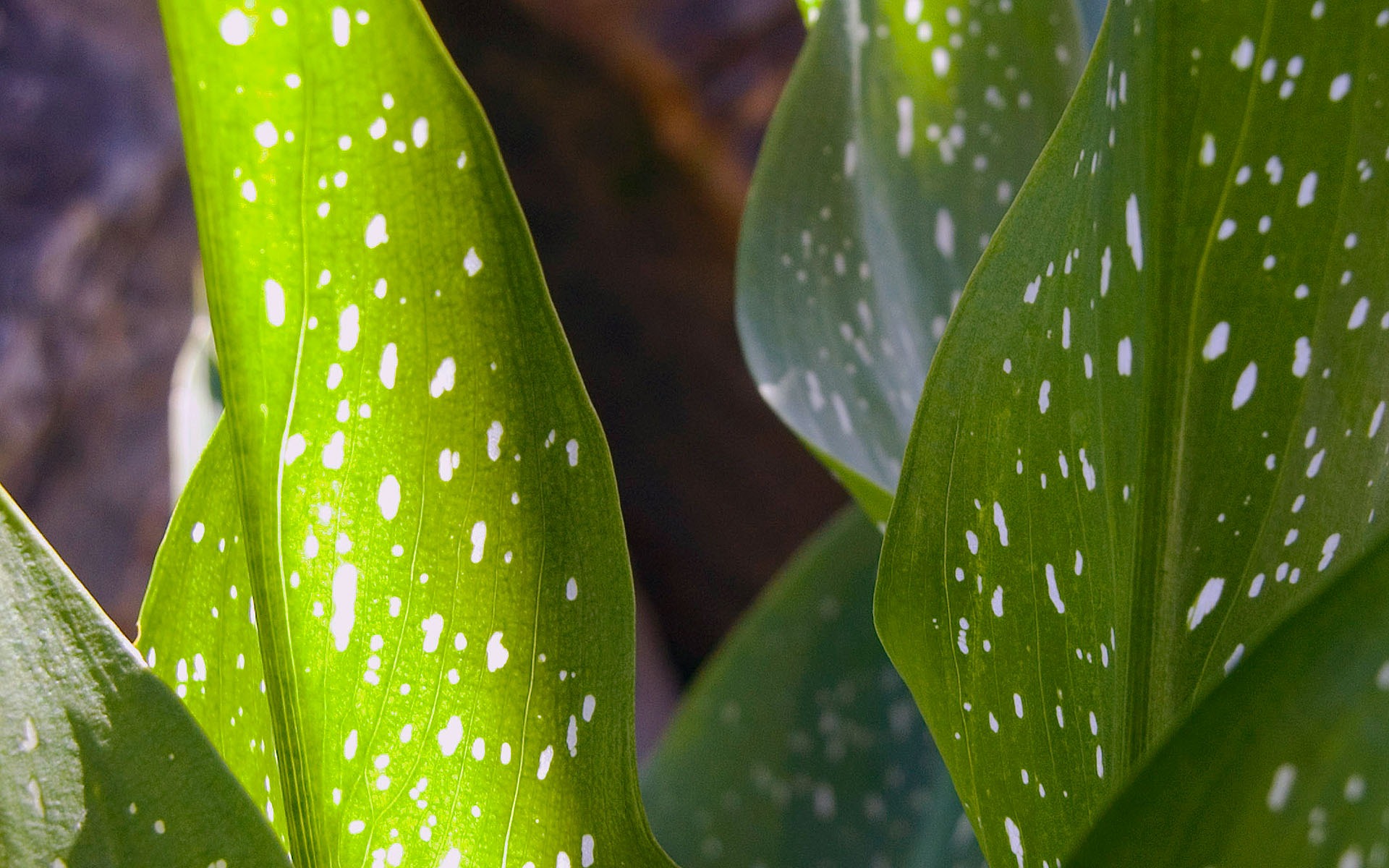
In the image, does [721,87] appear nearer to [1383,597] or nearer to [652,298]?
[652,298]

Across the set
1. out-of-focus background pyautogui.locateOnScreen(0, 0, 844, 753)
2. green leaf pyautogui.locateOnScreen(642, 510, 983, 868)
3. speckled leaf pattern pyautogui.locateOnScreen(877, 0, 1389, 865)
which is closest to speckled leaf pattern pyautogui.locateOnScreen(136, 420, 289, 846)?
speckled leaf pattern pyautogui.locateOnScreen(877, 0, 1389, 865)

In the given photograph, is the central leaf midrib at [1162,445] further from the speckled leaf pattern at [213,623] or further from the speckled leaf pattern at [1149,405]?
the speckled leaf pattern at [213,623]

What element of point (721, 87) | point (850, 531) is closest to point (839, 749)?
point (850, 531)

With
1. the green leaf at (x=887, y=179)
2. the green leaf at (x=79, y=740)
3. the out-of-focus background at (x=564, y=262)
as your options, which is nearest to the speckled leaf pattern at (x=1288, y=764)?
the green leaf at (x=79, y=740)

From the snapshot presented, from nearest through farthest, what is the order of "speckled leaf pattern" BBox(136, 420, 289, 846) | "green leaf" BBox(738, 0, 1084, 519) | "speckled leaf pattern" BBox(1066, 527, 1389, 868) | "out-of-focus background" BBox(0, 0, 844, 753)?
"speckled leaf pattern" BBox(1066, 527, 1389, 868)
"speckled leaf pattern" BBox(136, 420, 289, 846)
"green leaf" BBox(738, 0, 1084, 519)
"out-of-focus background" BBox(0, 0, 844, 753)

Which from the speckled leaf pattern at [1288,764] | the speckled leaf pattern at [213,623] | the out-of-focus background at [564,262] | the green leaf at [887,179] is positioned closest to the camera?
the speckled leaf pattern at [1288,764]

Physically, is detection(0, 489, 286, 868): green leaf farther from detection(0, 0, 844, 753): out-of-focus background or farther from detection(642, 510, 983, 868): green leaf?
detection(0, 0, 844, 753): out-of-focus background

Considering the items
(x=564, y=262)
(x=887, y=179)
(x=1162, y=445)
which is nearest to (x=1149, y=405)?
(x=1162, y=445)

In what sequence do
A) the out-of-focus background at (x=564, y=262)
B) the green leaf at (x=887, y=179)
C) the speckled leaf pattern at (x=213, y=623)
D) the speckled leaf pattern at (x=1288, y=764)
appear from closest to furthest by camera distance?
the speckled leaf pattern at (x=1288, y=764), the speckled leaf pattern at (x=213, y=623), the green leaf at (x=887, y=179), the out-of-focus background at (x=564, y=262)
